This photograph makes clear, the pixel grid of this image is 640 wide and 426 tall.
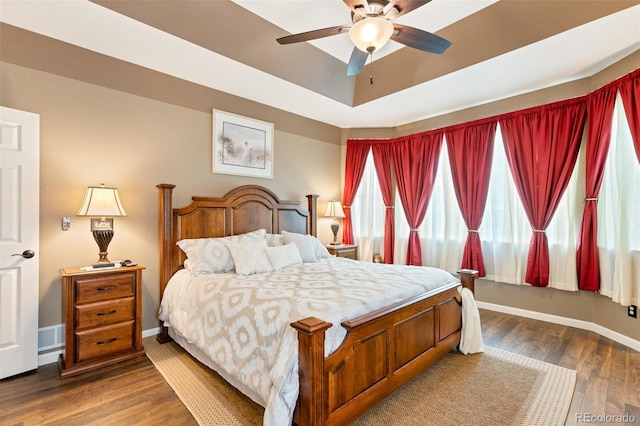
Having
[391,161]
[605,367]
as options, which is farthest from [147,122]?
[605,367]

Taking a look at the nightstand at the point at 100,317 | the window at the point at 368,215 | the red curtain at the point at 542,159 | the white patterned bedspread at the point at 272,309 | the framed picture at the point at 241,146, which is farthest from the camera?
the window at the point at 368,215

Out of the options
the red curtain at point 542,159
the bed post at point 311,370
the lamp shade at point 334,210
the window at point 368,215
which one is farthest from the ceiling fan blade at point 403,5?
the window at point 368,215

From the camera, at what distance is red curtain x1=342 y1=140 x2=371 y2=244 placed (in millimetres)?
5359

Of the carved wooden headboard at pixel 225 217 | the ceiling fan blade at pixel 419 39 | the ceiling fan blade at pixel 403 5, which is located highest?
the ceiling fan blade at pixel 403 5

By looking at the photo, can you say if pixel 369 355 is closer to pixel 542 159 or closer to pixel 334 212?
pixel 334 212

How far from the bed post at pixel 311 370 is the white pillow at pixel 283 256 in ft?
5.40

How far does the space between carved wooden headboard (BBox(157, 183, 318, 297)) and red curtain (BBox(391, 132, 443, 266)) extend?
156cm

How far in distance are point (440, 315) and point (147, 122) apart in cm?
355

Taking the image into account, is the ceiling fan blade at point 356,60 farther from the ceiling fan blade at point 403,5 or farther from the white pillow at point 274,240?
the white pillow at point 274,240

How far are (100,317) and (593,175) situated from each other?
5093 mm

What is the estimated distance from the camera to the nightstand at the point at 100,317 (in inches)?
95.3

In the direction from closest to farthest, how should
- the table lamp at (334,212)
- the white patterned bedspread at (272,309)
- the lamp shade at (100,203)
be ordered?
the white patterned bedspread at (272,309), the lamp shade at (100,203), the table lamp at (334,212)

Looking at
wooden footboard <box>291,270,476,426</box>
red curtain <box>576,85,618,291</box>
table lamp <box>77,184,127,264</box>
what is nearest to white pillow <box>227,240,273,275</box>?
table lamp <box>77,184,127,264</box>

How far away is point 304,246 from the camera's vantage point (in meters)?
3.72
